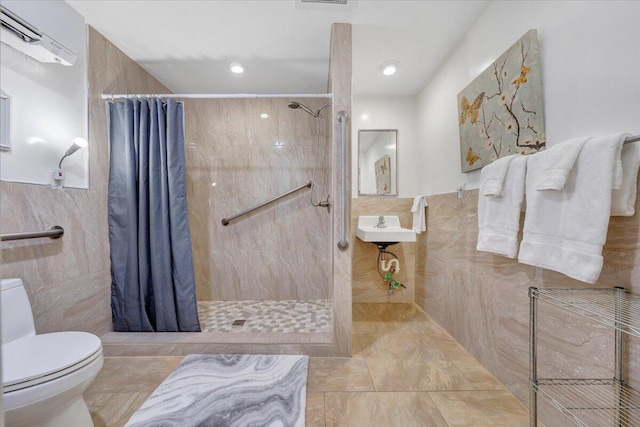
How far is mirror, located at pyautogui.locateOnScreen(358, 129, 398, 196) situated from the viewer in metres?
2.82

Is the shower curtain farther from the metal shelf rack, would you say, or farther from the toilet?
the metal shelf rack

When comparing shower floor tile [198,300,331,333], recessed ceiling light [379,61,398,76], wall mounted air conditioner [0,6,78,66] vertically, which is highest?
recessed ceiling light [379,61,398,76]

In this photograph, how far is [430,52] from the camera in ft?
7.22

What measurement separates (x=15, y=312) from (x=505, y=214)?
7.87 ft

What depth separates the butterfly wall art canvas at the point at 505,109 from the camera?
1.43m

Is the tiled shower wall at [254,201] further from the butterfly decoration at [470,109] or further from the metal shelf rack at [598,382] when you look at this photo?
the metal shelf rack at [598,382]

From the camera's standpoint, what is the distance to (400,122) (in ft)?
9.37

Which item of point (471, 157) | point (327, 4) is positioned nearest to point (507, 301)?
point (471, 157)

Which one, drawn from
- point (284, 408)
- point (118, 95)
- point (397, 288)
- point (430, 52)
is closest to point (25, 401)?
point (284, 408)

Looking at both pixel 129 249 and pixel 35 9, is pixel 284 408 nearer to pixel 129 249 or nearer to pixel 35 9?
pixel 129 249

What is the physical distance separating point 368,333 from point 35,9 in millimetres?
2803

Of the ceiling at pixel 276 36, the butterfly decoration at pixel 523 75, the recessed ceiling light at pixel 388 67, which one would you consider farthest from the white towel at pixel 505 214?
the recessed ceiling light at pixel 388 67

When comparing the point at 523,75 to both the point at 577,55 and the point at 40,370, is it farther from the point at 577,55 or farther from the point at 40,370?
the point at 40,370

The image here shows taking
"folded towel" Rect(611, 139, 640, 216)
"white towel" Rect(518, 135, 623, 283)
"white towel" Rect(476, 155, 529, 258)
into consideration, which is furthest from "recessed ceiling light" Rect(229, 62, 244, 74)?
"folded towel" Rect(611, 139, 640, 216)
